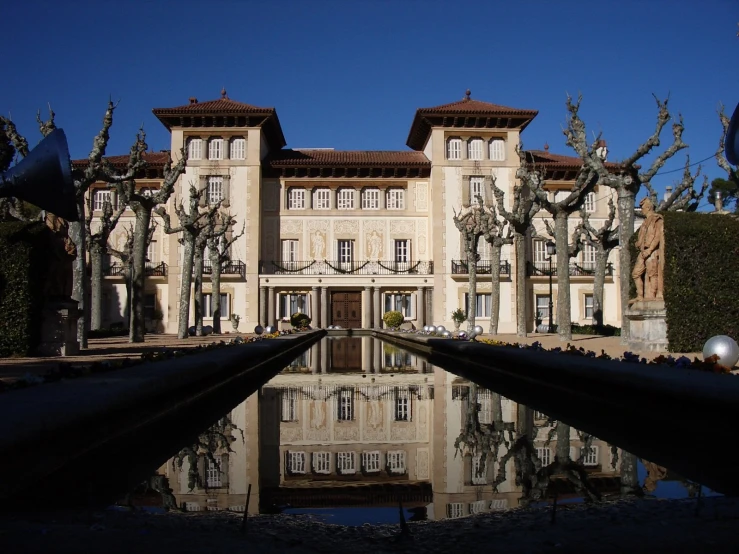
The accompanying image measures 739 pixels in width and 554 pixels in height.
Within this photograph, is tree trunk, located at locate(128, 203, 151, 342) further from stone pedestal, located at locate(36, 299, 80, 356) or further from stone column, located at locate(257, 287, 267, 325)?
stone column, located at locate(257, 287, 267, 325)

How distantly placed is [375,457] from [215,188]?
41215 mm

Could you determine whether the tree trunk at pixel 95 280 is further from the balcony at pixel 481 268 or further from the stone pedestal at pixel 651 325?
the stone pedestal at pixel 651 325

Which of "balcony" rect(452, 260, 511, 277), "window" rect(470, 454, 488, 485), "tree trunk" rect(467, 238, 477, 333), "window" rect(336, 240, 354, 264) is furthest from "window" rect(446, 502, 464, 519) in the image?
"window" rect(336, 240, 354, 264)

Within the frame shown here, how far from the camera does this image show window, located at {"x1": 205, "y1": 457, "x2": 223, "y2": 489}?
4562 millimetres

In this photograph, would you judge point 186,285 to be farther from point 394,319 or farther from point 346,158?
point 346,158

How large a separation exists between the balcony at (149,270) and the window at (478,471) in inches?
1656

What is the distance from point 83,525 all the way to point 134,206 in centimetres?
2232

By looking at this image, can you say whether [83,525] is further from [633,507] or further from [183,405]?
[183,405]

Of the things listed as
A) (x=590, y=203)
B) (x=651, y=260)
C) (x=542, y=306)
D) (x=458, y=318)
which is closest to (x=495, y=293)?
(x=458, y=318)

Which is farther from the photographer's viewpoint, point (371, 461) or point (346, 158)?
point (346, 158)

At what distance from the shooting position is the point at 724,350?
10102 mm

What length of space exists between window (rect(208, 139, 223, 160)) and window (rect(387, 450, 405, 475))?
41.4m

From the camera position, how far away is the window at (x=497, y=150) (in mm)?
45156

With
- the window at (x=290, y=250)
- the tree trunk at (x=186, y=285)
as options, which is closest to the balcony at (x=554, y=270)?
the window at (x=290, y=250)
